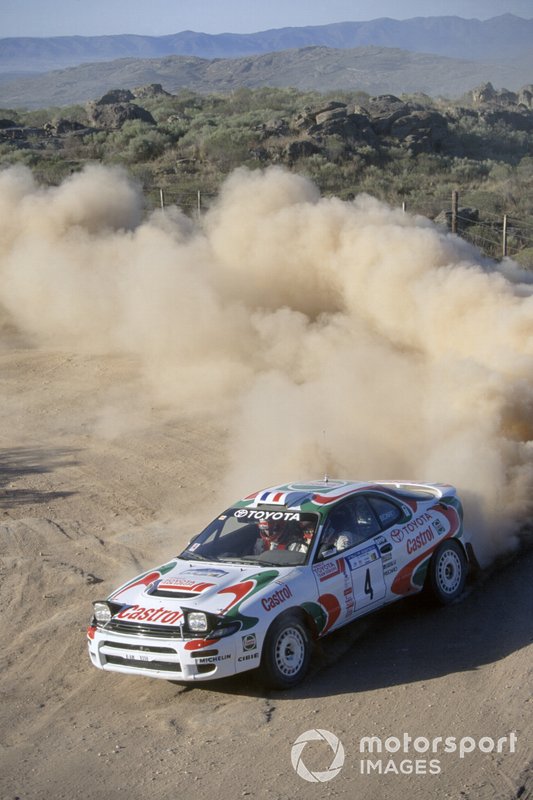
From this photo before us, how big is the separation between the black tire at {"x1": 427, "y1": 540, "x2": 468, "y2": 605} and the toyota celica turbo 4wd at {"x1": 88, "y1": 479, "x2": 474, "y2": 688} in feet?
0.04

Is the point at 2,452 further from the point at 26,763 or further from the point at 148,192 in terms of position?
the point at 148,192

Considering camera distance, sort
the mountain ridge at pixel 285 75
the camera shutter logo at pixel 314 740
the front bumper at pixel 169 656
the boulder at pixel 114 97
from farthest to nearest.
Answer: the mountain ridge at pixel 285 75, the boulder at pixel 114 97, the front bumper at pixel 169 656, the camera shutter logo at pixel 314 740

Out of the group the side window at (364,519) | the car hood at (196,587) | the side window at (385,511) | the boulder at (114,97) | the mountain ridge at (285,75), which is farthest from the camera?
the mountain ridge at (285,75)

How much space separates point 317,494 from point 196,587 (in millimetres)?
1499

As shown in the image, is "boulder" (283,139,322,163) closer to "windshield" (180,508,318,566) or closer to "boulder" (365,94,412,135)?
"boulder" (365,94,412,135)

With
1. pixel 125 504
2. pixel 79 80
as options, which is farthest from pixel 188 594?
pixel 79 80

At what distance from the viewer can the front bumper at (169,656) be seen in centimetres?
710

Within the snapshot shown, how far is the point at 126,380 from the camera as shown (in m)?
18.4

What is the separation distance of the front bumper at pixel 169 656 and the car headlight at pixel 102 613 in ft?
0.44

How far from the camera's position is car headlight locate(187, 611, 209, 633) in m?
7.15

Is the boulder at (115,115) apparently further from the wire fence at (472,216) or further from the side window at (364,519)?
the side window at (364,519)

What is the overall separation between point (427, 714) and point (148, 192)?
2457cm

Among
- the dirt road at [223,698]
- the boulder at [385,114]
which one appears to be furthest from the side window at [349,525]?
the boulder at [385,114]

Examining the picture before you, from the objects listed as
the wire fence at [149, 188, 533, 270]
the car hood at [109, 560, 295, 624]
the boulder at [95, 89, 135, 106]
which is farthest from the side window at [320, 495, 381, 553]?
the boulder at [95, 89, 135, 106]
